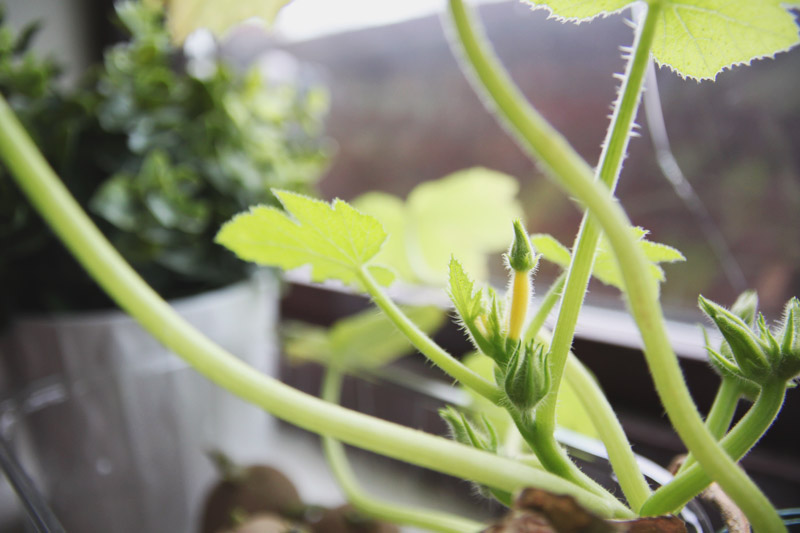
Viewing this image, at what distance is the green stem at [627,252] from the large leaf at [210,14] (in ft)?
0.21

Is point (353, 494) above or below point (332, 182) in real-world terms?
below

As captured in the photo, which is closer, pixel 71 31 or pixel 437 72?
pixel 437 72

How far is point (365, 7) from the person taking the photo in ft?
1.39

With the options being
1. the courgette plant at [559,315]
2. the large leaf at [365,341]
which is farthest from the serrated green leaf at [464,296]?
the large leaf at [365,341]

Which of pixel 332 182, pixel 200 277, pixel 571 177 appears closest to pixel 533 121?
pixel 571 177

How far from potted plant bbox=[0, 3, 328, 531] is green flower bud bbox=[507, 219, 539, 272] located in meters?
0.26

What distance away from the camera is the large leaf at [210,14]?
14 centimetres

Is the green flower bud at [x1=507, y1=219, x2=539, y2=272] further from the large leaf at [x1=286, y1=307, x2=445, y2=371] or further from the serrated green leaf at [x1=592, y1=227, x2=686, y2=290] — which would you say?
the large leaf at [x1=286, y1=307, x2=445, y2=371]

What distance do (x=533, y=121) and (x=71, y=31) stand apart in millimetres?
717

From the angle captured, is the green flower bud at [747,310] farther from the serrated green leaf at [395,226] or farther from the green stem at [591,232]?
the serrated green leaf at [395,226]

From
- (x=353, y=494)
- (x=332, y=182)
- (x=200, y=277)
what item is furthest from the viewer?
(x=332, y=182)

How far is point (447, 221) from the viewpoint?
353 mm

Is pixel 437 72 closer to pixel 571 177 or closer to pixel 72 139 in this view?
pixel 72 139

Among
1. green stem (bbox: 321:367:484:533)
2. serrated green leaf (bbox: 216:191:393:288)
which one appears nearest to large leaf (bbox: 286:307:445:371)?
green stem (bbox: 321:367:484:533)
